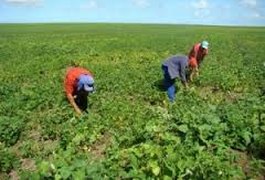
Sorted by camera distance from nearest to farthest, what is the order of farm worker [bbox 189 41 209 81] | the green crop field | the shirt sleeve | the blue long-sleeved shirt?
the green crop field, the shirt sleeve, the blue long-sleeved shirt, farm worker [bbox 189 41 209 81]

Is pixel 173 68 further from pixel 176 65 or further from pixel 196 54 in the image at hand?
pixel 196 54

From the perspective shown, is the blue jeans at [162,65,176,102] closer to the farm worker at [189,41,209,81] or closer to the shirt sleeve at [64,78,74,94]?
the farm worker at [189,41,209,81]

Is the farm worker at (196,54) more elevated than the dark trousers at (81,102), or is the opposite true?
the farm worker at (196,54)

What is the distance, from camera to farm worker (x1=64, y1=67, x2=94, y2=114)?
8562mm

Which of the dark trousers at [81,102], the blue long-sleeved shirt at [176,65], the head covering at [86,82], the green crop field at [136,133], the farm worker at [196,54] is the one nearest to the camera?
the green crop field at [136,133]

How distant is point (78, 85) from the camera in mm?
8781

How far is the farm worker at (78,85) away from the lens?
8.56 m

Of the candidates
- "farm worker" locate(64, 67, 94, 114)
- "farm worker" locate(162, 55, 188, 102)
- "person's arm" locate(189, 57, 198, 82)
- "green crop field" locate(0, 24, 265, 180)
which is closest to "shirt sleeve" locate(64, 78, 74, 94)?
"farm worker" locate(64, 67, 94, 114)

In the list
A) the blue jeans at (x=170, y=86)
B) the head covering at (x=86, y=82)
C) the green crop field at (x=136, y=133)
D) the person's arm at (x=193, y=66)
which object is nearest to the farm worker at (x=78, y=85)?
the head covering at (x=86, y=82)

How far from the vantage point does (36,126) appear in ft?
31.8

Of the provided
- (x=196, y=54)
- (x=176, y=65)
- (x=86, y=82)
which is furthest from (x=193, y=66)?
(x=86, y=82)

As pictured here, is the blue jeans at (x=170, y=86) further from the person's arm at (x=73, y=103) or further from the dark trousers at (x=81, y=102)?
the person's arm at (x=73, y=103)

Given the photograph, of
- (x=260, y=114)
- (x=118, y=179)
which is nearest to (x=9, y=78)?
(x=260, y=114)

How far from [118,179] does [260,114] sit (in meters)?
3.06
